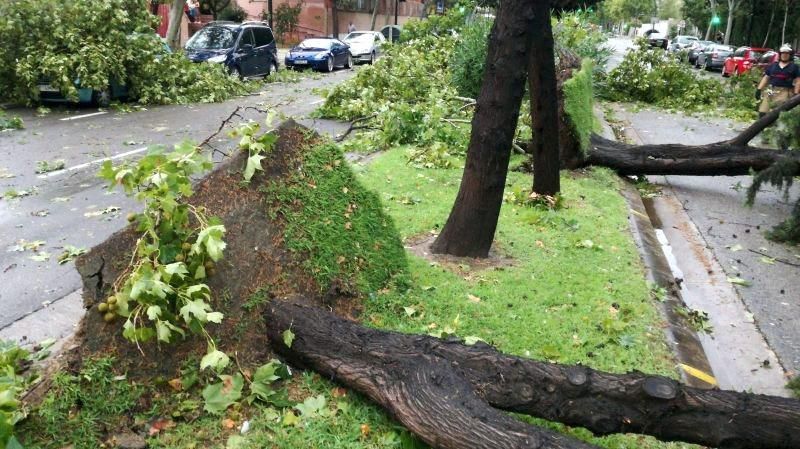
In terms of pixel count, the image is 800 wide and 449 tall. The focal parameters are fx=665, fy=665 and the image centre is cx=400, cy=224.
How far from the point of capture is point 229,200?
4004 millimetres

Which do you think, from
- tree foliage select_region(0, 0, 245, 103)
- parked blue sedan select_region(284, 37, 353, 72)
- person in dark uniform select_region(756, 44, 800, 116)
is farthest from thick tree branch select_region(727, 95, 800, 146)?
parked blue sedan select_region(284, 37, 353, 72)

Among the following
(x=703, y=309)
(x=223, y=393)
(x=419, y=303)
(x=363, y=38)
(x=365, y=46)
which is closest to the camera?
(x=223, y=393)

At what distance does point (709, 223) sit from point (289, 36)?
3704cm

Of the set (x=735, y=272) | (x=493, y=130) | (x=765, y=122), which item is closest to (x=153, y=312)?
(x=493, y=130)

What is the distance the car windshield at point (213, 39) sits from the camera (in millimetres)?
19886

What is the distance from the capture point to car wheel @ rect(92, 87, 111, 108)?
1504 cm

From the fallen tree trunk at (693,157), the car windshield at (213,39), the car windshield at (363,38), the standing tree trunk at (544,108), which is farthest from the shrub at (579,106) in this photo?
the car windshield at (363,38)

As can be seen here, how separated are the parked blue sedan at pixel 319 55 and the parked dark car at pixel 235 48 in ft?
15.1

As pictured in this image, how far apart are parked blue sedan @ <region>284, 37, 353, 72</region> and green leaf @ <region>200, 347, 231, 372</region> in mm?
24486

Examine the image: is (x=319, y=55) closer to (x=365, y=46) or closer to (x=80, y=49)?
(x=365, y=46)

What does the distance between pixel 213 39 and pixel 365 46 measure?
529 inches

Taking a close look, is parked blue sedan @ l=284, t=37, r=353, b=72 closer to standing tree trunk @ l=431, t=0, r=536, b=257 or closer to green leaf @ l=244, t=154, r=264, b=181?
standing tree trunk @ l=431, t=0, r=536, b=257

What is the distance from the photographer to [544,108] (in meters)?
7.21

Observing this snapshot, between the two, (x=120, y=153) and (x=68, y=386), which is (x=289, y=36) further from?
(x=68, y=386)
